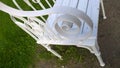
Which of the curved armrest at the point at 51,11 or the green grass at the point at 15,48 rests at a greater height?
the curved armrest at the point at 51,11

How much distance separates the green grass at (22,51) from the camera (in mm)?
2836

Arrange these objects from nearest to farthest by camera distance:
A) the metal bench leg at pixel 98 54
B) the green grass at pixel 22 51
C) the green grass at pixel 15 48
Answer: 1. the metal bench leg at pixel 98 54
2. the green grass at pixel 22 51
3. the green grass at pixel 15 48

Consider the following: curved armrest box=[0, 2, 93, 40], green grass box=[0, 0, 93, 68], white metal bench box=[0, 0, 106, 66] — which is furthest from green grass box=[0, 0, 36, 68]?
curved armrest box=[0, 2, 93, 40]

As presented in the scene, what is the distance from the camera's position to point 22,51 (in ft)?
9.99

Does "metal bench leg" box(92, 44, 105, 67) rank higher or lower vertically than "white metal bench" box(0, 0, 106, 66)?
lower

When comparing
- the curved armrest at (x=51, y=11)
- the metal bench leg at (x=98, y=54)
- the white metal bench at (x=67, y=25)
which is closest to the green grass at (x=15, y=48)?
the white metal bench at (x=67, y=25)

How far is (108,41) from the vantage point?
277cm

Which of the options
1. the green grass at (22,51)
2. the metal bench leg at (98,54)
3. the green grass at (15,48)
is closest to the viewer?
the metal bench leg at (98,54)

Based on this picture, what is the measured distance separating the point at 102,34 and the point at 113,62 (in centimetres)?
39

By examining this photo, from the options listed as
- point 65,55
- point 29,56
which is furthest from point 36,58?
point 65,55

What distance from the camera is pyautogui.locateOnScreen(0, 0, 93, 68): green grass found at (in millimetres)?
2836

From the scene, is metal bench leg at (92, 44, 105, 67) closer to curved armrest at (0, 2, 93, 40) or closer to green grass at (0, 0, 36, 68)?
curved armrest at (0, 2, 93, 40)

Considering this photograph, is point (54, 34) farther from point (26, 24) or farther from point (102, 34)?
point (102, 34)

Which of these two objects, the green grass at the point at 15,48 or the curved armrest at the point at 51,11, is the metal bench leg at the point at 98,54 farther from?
the green grass at the point at 15,48
